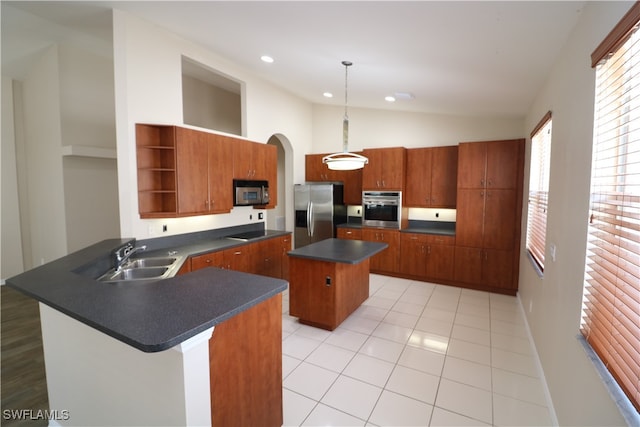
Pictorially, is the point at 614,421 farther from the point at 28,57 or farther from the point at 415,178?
the point at 28,57

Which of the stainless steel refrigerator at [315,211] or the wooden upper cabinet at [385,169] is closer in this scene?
the wooden upper cabinet at [385,169]

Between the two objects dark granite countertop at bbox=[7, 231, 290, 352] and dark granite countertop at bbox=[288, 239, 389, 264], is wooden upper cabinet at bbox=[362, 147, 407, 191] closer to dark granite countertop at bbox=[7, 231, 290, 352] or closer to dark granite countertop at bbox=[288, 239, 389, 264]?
dark granite countertop at bbox=[288, 239, 389, 264]

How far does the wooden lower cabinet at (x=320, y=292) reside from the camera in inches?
129

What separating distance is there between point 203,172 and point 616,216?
367 cm

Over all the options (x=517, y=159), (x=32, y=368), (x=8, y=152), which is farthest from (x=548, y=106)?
(x=8, y=152)

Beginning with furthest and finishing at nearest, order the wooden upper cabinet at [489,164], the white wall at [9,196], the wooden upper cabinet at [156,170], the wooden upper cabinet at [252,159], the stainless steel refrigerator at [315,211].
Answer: the stainless steel refrigerator at [315,211] → the white wall at [9,196] → the wooden upper cabinet at [489,164] → the wooden upper cabinet at [252,159] → the wooden upper cabinet at [156,170]

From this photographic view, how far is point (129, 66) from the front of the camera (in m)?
3.08

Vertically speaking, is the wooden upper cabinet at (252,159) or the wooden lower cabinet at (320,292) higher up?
the wooden upper cabinet at (252,159)

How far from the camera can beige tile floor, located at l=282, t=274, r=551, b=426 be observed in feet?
6.86

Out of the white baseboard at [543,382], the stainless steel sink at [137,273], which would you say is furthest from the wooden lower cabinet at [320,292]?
the white baseboard at [543,382]

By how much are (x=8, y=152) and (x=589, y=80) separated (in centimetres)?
743

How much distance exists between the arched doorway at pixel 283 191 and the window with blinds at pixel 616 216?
193 inches

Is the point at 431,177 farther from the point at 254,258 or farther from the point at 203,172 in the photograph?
the point at 203,172

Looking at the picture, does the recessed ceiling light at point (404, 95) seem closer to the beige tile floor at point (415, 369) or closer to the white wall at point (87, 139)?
the beige tile floor at point (415, 369)
